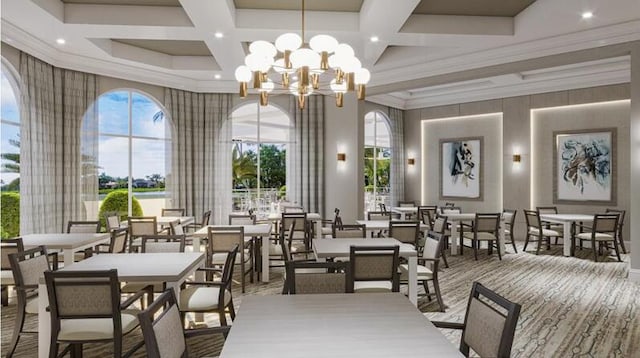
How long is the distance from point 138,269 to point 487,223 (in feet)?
21.3

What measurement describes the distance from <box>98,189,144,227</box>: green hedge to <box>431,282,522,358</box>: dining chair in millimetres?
7856

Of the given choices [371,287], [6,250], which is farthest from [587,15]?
[6,250]

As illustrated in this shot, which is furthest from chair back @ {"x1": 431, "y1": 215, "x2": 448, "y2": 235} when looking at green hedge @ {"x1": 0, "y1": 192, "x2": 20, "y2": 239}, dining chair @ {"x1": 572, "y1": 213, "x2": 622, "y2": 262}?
green hedge @ {"x1": 0, "y1": 192, "x2": 20, "y2": 239}

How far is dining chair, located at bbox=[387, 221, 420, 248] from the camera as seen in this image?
5727 millimetres

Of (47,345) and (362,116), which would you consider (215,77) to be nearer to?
(362,116)

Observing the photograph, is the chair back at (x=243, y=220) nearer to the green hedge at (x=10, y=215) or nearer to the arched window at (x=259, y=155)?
the arched window at (x=259, y=155)

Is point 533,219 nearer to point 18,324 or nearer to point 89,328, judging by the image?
point 89,328

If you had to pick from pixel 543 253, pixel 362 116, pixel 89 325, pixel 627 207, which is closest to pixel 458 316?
pixel 89 325

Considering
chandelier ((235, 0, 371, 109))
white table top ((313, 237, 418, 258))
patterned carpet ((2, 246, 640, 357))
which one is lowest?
patterned carpet ((2, 246, 640, 357))

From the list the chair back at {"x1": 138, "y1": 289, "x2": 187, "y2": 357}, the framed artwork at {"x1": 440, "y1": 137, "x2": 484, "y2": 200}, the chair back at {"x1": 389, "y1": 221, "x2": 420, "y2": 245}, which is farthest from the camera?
the framed artwork at {"x1": 440, "y1": 137, "x2": 484, "y2": 200}

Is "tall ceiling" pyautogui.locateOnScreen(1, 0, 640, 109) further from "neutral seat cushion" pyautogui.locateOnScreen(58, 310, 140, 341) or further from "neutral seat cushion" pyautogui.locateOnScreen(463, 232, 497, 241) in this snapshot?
"neutral seat cushion" pyautogui.locateOnScreen(58, 310, 140, 341)

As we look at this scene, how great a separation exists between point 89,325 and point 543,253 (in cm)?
831

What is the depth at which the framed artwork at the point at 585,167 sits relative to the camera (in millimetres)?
8961

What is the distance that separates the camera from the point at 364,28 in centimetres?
595
